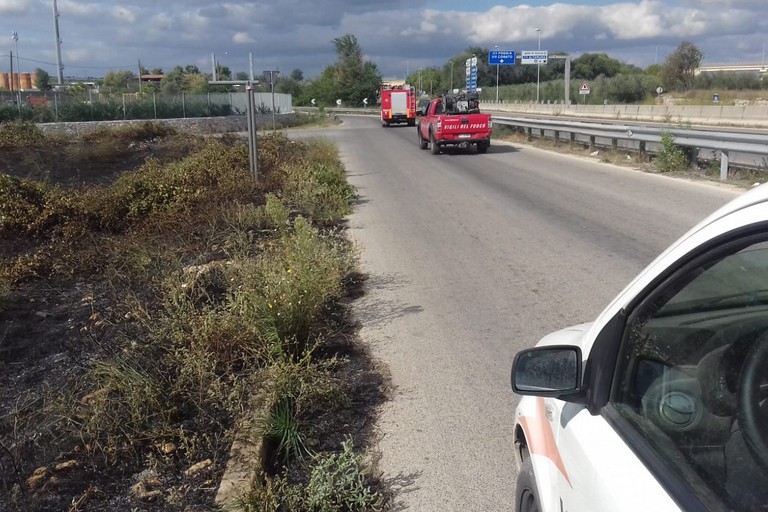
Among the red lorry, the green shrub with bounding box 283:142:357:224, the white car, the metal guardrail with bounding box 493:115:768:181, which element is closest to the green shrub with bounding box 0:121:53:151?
the green shrub with bounding box 283:142:357:224

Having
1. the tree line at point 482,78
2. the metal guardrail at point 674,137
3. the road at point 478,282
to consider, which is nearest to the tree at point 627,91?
the tree line at point 482,78

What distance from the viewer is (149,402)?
4320mm

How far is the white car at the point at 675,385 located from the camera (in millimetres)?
1575

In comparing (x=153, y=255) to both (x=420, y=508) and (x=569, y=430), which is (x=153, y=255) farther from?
(x=569, y=430)

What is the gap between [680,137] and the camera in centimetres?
1631

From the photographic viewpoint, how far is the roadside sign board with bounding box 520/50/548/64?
2783 inches

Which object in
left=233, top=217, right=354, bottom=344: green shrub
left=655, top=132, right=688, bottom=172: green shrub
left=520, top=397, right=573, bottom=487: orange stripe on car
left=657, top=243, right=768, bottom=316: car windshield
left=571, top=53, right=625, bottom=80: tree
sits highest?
left=571, top=53, right=625, bottom=80: tree

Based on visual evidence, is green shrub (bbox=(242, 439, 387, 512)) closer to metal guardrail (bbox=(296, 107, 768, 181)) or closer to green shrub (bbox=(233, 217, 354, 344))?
green shrub (bbox=(233, 217, 354, 344))

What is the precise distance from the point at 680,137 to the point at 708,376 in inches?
630

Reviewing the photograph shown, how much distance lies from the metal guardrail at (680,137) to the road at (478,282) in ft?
2.86

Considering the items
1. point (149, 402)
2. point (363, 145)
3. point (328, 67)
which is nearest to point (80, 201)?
point (149, 402)

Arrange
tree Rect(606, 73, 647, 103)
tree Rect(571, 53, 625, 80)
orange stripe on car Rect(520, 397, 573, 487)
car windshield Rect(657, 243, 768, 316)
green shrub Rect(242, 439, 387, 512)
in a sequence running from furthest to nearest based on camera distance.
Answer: tree Rect(571, 53, 625, 80) → tree Rect(606, 73, 647, 103) → green shrub Rect(242, 439, 387, 512) → orange stripe on car Rect(520, 397, 573, 487) → car windshield Rect(657, 243, 768, 316)

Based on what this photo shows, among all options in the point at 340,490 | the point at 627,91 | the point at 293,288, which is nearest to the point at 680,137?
the point at 293,288

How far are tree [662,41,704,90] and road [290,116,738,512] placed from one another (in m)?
61.6
